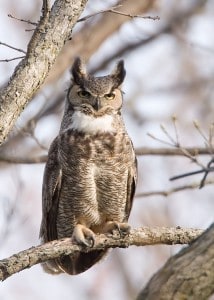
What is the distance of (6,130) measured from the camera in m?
3.66

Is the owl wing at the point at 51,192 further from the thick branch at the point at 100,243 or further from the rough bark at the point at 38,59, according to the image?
the rough bark at the point at 38,59

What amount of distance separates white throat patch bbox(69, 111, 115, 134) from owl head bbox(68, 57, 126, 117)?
0.15ft

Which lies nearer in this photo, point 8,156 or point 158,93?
point 8,156

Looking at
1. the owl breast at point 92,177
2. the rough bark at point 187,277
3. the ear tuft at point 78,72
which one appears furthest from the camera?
the ear tuft at point 78,72

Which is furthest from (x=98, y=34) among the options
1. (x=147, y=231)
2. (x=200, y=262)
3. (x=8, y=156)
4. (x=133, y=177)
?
(x=200, y=262)

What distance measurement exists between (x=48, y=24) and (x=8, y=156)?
2.46 m

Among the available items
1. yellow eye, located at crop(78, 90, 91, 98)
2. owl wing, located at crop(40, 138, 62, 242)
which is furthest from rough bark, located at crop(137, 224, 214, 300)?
yellow eye, located at crop(78, 90, 91, 98)

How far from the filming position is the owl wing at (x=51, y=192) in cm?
521

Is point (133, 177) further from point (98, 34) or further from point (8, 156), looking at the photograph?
point (98, 34)

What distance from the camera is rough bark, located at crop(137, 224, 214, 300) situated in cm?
228

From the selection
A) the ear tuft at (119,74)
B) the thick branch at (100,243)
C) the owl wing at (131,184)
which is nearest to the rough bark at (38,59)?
the thick branch at (100,243)

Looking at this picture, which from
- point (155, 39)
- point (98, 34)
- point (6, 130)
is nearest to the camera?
point (6, 130)

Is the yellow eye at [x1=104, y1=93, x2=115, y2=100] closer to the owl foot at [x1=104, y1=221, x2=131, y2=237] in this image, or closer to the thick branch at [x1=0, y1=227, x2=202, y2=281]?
the owl foot at [x1=104, y1=221, x2=131, y2=237]

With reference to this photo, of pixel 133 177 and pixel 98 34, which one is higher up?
pixel 98 34
